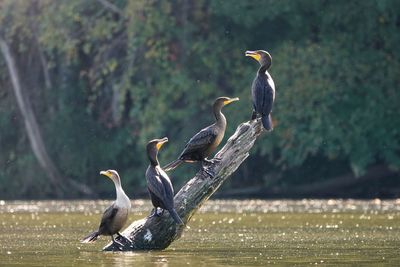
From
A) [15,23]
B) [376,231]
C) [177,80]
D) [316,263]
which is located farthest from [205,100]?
[316,263]

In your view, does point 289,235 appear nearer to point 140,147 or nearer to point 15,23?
point 140,147

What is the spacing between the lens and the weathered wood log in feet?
51.1

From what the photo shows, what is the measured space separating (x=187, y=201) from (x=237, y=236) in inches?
77.9

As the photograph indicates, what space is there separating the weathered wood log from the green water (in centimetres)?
23

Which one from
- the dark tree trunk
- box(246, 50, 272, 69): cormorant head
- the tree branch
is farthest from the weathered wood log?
the tree branch

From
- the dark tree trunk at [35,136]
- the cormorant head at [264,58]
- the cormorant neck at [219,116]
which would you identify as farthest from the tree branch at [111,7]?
the cormorant neck at [219,116]

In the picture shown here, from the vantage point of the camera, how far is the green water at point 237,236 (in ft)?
46.1

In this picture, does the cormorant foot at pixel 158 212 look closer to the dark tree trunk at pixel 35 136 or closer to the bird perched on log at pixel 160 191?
the bird perched on log at pixel 160 191

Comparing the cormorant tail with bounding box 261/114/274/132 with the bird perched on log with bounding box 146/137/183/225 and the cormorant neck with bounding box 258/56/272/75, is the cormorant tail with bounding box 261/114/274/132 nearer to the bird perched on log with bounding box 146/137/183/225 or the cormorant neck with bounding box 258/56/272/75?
the cormorant neck with bounding box 258/56/272/75

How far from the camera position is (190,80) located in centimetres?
3172

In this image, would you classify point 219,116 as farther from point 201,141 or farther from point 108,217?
point 108,217

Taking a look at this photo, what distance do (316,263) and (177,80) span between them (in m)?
18.3

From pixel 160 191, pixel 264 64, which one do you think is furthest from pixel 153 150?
pixel 264 64

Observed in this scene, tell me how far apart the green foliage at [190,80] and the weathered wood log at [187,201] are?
12.8 metres
